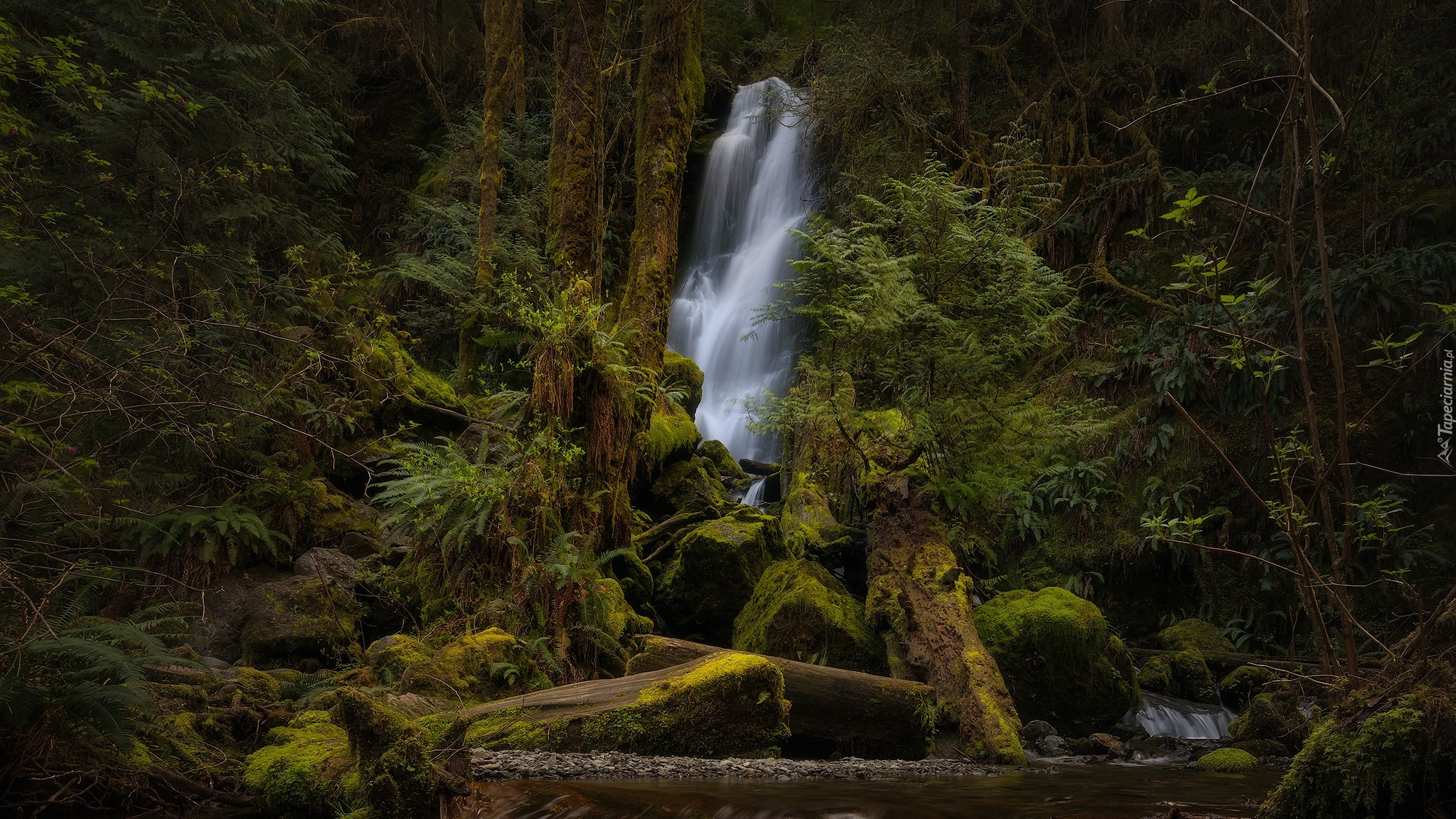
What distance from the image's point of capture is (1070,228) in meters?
16.8

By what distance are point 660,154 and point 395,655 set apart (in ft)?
21.8

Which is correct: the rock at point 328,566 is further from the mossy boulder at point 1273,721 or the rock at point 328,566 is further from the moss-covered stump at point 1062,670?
the mossy boulder at point 1273,721

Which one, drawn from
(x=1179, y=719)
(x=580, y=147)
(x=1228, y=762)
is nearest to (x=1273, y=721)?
(x=1179, y=719)

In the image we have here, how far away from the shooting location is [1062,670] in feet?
28.6

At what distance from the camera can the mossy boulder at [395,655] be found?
6340mm

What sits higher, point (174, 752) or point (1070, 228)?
point (1070, 228)

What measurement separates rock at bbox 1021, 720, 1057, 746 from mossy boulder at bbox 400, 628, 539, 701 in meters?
4.89

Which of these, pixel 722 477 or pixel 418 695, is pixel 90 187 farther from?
pixel 722 477

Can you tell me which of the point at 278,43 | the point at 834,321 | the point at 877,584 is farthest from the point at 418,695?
the point at 278,43

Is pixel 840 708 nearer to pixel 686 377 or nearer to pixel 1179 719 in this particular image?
pixel 1179 719

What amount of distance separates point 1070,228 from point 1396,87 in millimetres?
5629

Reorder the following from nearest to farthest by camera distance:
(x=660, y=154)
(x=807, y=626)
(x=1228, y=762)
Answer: (x=1228, y=762) → (x=807, y=626) → (x=660, y=154)

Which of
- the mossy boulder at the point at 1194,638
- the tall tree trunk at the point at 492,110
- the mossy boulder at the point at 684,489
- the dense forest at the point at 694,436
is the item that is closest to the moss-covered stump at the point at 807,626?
Result: the dense forest at the point at 694,436

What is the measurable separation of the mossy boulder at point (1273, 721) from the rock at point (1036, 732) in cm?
178
